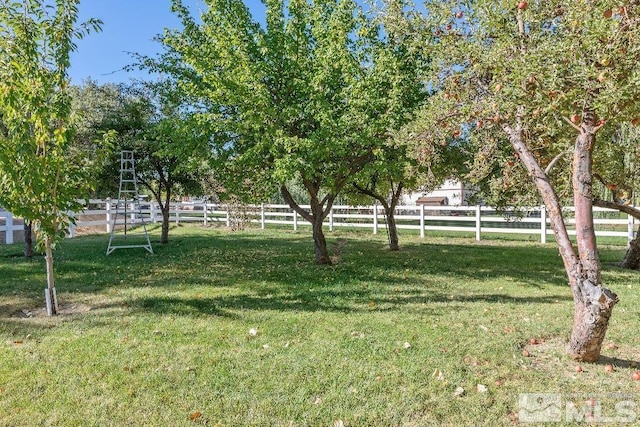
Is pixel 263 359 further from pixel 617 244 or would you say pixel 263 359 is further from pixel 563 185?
pixel 617 244

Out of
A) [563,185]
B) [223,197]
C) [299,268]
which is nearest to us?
[563,185]

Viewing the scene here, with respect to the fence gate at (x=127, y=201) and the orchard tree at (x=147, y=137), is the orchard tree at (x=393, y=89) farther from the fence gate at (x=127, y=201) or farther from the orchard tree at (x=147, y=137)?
the fence gate at (x=127, y=201)

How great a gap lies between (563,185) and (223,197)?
6288 millimetres

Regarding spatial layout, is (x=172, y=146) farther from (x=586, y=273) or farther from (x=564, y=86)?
(x=586, y=273)

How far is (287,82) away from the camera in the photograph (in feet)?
25.6

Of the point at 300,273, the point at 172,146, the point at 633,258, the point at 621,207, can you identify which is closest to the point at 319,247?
the point at 300,273

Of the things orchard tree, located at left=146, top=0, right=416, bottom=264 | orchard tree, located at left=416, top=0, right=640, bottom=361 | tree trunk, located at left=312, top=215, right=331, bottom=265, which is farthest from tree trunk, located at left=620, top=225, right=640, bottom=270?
tree trunk, located at left=312, top=215, right=331, bottom=265

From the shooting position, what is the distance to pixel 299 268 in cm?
852

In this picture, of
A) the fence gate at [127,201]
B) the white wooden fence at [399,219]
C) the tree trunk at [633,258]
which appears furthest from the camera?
the white wooden fence at [399,219]

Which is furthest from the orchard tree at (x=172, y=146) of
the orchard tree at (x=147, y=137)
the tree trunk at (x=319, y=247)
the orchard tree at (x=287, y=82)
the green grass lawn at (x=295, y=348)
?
the tree trunk at (x=319, y=247)

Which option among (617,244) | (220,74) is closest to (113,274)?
(220,74)

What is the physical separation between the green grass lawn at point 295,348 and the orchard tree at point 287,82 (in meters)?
2.21

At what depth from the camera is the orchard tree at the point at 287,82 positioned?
722cm

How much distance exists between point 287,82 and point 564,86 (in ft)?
17.1
